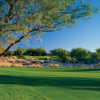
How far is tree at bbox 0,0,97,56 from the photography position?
24.9ft

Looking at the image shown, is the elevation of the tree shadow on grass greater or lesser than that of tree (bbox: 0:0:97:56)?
lesser

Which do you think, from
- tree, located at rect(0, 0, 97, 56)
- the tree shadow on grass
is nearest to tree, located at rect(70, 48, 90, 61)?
tree, located at rect(0, 0, 97, 56)

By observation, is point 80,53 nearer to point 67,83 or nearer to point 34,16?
point 34,16

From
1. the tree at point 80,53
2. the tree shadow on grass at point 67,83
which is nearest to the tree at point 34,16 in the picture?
the tree shadow on grass at point 67,83

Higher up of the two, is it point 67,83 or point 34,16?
point 34,16

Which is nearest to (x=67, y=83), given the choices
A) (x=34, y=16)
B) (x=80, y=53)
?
(x=34, y=16)

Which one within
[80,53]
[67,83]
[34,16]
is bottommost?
[67,83]

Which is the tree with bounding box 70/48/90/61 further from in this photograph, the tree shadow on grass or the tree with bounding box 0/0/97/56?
the tree shadow on grass

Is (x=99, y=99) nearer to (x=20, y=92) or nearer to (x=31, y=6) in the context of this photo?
(x=20, y=92)

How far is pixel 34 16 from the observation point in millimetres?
7562

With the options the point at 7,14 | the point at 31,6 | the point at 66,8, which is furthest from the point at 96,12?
the point at 7,14

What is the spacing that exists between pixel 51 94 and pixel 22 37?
485cm

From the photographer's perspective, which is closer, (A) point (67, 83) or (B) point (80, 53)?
(A) point (67, 83)

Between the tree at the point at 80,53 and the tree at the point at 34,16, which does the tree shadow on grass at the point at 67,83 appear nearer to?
the tree at the point at 34,16
